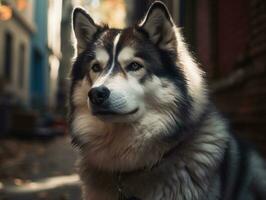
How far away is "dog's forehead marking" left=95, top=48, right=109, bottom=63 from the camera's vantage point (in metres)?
3.46

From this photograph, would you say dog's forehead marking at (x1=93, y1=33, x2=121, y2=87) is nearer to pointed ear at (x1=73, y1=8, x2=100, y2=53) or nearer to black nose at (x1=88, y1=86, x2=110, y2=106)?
black nose at (x1=88, y1=86, x2=110, y2=106)

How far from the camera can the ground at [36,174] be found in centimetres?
571

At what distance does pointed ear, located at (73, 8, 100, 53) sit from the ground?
1325 mm

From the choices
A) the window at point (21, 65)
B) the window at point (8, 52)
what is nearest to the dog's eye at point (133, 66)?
the window at point (8, 52)

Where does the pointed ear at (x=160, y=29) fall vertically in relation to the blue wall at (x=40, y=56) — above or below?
above

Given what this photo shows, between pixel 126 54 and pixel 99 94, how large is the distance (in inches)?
15.2

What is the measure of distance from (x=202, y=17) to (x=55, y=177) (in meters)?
5.40

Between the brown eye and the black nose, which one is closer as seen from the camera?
the black nose

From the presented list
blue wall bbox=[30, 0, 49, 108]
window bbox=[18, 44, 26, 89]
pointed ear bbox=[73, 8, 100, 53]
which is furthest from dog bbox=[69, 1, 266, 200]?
blue wall bbox=[30, 0, 49, 108]

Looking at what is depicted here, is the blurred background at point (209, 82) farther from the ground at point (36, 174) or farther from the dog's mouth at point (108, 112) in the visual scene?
the dog's mouth at point (108, 112)

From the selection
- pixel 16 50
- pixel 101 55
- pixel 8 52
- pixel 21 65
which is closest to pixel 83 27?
pixel 101 55

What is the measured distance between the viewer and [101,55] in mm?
3488

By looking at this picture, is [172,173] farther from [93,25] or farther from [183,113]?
[93,25]

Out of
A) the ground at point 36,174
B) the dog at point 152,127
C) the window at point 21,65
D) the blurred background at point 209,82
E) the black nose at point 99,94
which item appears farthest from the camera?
the window at point 21,65
